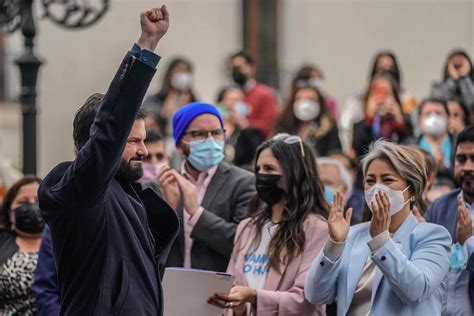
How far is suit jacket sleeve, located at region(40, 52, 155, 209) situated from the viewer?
5.15 metres

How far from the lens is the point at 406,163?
268 inches

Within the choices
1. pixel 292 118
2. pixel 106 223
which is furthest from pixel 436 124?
pixel 106 223

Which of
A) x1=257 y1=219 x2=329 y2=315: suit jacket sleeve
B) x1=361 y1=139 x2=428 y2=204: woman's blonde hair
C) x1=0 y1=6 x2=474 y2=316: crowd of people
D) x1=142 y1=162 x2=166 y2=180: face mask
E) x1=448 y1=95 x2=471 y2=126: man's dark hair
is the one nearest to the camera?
x1=0 y1=6 x2=474 y2=316: crowd of people

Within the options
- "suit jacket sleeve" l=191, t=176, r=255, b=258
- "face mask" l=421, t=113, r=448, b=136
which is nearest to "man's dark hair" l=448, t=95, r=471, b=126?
"face mask" l=421, t=113, r=448, b=136

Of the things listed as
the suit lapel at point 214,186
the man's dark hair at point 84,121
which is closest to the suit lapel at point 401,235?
the suit lapel at point 214,186

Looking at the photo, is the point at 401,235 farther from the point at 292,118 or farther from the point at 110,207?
the point at 292,118

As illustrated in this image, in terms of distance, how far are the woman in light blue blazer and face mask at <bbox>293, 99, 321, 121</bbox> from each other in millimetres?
5505

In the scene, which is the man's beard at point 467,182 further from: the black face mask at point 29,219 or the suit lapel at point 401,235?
the black face mask at point 29,219

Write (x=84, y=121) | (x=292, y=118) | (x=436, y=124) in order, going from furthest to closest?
(x=292, y=118)
(x=436, y=124)
(x=84, y=121)

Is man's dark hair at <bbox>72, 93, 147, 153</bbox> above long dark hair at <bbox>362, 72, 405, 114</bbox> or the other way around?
above

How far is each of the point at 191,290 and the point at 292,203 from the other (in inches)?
34.8

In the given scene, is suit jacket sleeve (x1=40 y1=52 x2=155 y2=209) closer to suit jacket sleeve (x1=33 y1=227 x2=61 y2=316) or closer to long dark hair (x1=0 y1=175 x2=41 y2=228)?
suit jacket sleeve (x1=33 y1=227 x2=61 y2=316)

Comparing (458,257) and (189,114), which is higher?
(189,114)

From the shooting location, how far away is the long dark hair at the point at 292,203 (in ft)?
23.4
